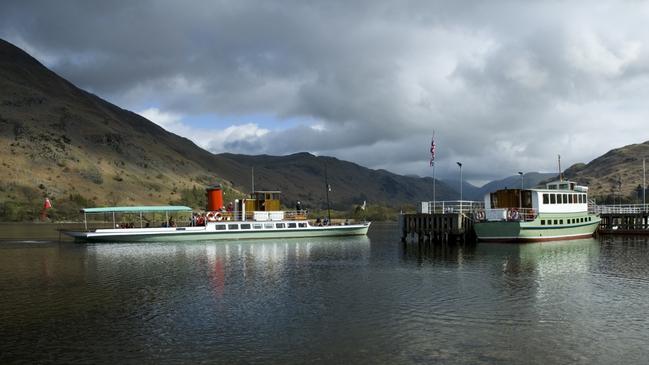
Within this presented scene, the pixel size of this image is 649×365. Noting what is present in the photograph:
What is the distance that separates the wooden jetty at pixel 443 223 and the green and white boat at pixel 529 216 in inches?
84.0

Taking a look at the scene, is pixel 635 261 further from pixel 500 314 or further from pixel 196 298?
pixel 196 298

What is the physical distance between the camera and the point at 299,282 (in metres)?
36.7

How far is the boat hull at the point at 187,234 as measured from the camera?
7244 centimetres

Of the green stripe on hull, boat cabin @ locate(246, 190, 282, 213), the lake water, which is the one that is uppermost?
boat cabin @ locate(246, 190, 282, 213)

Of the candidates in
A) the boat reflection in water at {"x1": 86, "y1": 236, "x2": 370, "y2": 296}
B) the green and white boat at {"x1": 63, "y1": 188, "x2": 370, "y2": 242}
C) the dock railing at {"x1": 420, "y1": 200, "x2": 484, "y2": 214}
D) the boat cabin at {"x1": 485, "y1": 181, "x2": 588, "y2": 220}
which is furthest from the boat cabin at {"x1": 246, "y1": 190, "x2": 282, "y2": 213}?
the boat cabin at {"x1": 485, "y1": 181, "x2": 588, "y2": 220}

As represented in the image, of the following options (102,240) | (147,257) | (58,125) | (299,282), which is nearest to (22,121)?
(58,125)

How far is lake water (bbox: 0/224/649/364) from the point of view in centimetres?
2025

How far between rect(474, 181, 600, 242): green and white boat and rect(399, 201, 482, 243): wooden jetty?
2.13 m

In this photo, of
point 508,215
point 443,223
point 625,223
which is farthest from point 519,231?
point 625,223

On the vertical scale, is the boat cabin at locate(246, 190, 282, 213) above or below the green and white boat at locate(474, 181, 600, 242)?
above

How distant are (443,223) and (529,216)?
1098 cm

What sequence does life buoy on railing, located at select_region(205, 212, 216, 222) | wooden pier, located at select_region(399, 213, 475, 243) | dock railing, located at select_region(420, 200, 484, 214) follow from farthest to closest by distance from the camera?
life buoy on railing, located at select_region(205, 212, 216, 222) < dock railing, located at select_region(420, 200, 484, 214) < wooden pier, located at select_region(399, 213, 475, 243)

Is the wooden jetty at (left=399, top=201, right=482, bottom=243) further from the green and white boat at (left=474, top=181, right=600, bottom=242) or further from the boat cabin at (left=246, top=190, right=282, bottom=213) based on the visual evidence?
the boat cabin at (left=246, top=190, right=282, bottom=213)

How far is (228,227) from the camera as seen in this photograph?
78.0 m
